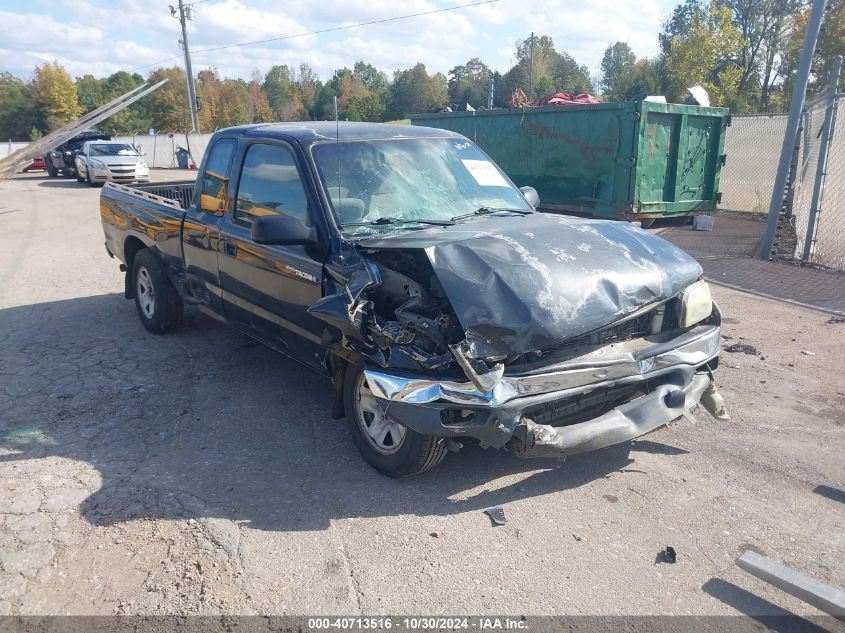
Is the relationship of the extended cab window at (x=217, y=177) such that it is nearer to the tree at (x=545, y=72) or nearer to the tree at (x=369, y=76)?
the tree at (x=369, y=76)

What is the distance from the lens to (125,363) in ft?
19.5

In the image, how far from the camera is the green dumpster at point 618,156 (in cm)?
1045

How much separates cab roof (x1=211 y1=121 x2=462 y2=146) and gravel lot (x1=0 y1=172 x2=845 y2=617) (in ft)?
6.32

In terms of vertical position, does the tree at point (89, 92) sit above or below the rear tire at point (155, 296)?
above

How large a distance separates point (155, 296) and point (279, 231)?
9.93 feet

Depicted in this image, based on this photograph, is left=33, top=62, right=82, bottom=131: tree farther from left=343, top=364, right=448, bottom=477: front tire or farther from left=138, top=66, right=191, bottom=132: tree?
left=343, top=364, right=448, bottom=477: front tire

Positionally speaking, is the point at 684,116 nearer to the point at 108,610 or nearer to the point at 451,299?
the point at 451,299

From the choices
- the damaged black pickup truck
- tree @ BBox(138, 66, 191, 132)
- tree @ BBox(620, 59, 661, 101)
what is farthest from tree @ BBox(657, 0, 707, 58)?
the damaged black pickup truck

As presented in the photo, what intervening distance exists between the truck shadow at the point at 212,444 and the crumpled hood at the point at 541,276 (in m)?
1.01

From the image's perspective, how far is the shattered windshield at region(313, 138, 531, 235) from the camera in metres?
4.39

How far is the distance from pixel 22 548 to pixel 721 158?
11907 mm

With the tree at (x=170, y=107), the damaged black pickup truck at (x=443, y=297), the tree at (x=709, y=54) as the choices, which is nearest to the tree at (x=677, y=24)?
the tree at (x=709, y=54)

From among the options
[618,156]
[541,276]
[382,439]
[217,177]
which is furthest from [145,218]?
[618,156]

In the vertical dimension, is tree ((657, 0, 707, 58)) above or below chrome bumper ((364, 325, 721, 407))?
above
